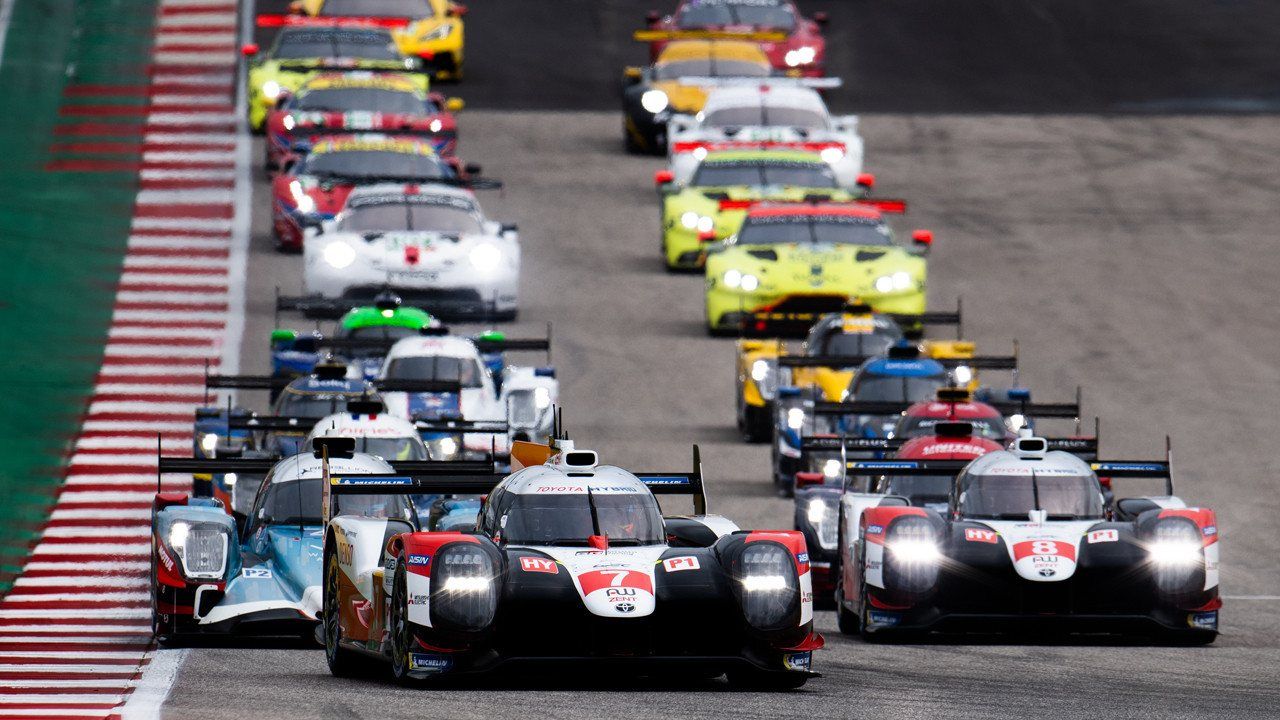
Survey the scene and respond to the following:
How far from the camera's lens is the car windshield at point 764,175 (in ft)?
119

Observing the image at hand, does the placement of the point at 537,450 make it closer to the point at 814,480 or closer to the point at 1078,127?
the point at 814,480

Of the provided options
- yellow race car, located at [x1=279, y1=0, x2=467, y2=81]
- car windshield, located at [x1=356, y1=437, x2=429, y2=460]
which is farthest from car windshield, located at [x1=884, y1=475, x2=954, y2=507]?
yellow race car, located at [x1=279, y1=0, x2=467, y2=81]

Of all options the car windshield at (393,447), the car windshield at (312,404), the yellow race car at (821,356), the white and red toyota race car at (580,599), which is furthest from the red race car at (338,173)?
the white and red toyota race car at (580,599)

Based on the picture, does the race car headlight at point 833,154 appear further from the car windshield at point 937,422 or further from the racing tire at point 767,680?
the racing tire at point 767,680

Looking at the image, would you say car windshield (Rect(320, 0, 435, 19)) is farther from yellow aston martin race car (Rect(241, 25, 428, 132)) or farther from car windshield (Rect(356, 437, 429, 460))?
car windshield (Rect(356, 437, 429, 460))

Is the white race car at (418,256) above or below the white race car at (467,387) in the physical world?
above

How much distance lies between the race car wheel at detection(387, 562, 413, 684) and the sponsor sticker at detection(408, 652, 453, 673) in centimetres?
8

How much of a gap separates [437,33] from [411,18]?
0.43 meters

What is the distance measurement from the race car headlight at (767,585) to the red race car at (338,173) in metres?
19.1

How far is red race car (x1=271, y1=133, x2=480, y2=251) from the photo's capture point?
116 ft

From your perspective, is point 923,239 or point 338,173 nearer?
point 923,239

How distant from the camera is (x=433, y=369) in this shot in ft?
92.2

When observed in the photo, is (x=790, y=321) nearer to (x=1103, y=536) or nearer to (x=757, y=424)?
(x=757, y=424)

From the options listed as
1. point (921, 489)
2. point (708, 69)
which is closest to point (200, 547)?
point (921, 489)
